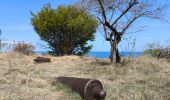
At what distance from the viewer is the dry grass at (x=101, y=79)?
31.4ft

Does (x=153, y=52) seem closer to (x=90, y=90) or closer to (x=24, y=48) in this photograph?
(x=24, y=48)

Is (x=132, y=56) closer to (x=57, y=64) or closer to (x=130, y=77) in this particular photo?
(x=57, y=64)

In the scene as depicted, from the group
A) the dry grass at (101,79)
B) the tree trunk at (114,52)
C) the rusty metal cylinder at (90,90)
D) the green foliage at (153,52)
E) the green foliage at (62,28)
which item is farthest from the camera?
the green foliage at (62,28)

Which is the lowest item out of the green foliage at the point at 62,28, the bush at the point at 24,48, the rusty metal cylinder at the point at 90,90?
the rusty metal cylinder at the point at 90,90

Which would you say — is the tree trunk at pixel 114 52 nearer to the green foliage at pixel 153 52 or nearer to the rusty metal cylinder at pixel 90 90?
the green foliage at pixel 153 52

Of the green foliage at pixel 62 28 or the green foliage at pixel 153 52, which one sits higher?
the green foliage at pixel 62 28

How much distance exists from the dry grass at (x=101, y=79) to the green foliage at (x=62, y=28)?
→ 6.88 metres

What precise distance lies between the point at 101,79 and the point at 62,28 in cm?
1114

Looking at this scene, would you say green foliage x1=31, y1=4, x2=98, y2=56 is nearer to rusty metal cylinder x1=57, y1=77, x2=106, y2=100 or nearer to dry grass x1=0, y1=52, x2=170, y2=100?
dry grass x1=0, y1=52, x2=170, y2=100

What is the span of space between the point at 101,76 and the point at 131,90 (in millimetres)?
2228

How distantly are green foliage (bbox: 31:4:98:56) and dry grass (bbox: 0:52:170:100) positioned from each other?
688 centimetres

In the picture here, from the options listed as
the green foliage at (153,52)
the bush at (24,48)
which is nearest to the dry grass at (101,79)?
the green foliage at (153,52)

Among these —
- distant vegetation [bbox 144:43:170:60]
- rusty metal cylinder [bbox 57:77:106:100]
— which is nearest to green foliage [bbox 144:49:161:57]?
distant vegetation [bbox 144:43:170:60]

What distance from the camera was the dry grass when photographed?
31.4 feet
